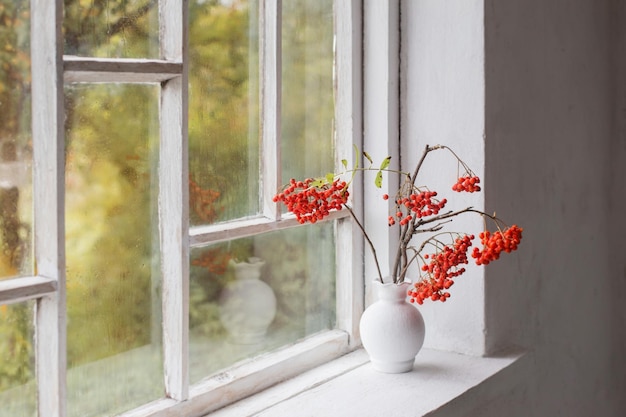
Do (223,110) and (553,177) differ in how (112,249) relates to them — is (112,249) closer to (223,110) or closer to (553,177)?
(223,110)

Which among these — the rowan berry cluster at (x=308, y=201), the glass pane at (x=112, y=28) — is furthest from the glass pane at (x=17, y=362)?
the rowan berry cluster at (x=308, y=201)

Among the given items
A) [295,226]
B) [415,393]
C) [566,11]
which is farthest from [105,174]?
[566,11]

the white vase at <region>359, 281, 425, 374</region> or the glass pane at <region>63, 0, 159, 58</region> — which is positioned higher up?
the glass pane at <region>63, 0, 159, 58</region>

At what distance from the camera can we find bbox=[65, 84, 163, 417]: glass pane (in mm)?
1241

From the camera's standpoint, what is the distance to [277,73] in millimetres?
1620

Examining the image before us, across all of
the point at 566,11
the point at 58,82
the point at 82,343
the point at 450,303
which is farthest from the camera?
the point at 566,11

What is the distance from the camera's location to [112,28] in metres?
1.27

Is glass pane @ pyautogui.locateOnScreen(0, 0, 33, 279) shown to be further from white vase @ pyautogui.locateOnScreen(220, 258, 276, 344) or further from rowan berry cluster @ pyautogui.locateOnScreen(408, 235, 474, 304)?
rowan berry cluster @ pyautogui.locateOnScreen(408, 235, 474, 304)

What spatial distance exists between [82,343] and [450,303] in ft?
2.98

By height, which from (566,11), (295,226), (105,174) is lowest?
(295,226)

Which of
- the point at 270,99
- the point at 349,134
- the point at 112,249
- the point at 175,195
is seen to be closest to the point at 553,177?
the point at 349,134

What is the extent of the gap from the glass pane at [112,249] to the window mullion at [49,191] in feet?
0.18

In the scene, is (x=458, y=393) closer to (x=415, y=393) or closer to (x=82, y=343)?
(x=415, y=393)

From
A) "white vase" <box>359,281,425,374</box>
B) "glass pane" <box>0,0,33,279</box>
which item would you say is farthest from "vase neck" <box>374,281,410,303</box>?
"glass pane" <box>0,0,33,279</box>
